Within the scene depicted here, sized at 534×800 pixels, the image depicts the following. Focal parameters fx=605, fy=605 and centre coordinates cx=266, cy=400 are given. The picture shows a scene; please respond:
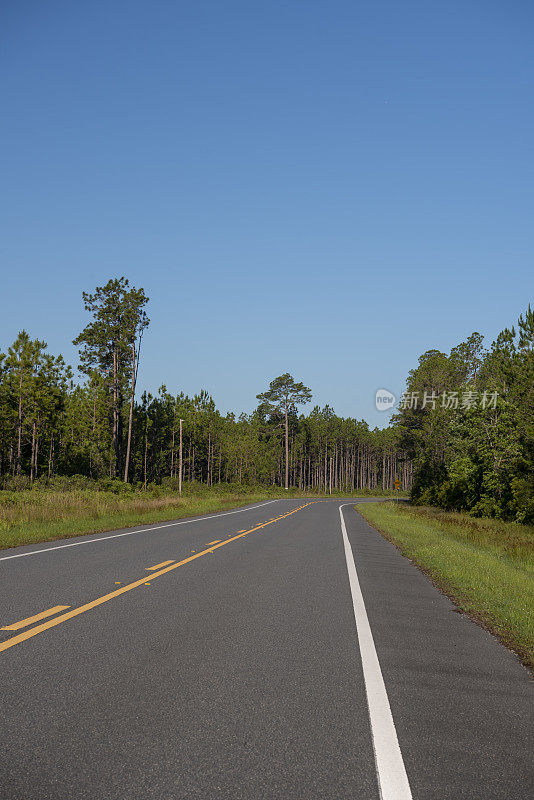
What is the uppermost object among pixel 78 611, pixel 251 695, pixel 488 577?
pixel 251 695

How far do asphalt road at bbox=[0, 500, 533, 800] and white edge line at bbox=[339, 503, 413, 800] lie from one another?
0.01 meters

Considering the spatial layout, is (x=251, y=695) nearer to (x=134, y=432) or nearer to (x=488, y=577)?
(x=488, y=577)

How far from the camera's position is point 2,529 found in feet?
57.2

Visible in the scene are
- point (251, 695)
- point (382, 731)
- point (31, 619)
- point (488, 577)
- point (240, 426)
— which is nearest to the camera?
point (382, 731)

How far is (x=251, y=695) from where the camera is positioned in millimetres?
4555

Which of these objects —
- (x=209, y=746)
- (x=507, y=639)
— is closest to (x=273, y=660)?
(x=209, y=746)

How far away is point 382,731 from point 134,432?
84976 millimetres

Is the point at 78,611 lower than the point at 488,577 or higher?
higher

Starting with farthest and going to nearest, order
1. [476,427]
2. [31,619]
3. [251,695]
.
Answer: [476,427]
[31,619]
[251,695]

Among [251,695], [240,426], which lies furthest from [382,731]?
[240,426]

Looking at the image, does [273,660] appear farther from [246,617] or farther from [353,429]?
[353,429]

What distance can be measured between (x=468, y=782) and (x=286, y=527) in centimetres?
1982

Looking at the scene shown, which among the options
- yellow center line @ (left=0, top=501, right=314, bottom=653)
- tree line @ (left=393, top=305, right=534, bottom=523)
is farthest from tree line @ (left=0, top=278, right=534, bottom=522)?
yellow center line @ (left=0, top=501, right=314, bottom=653)

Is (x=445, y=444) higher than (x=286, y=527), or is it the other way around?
(x=445, y=444)
